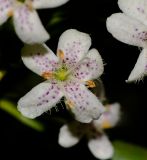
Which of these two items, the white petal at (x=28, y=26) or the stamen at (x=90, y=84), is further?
the stamen at (x=90, y=84)

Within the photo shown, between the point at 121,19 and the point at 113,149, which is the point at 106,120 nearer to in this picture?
the point at 113,149

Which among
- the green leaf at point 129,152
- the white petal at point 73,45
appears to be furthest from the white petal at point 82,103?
the green leaf at point 129,152

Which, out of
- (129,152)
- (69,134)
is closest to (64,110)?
(69,134)

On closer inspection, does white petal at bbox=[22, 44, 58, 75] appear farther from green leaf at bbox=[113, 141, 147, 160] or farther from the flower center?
green leaf at bbox=[113, 141, 147, 160]

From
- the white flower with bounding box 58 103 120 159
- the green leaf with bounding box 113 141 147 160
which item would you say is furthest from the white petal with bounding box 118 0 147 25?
the green leaf with bounding box 113 141 147 160

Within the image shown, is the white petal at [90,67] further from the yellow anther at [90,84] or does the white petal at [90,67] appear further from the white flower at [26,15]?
the white flower at [26,15]

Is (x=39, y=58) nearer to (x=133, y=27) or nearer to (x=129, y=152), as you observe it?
(x=133, y=27)

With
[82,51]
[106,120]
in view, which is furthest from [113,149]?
[82,51]
